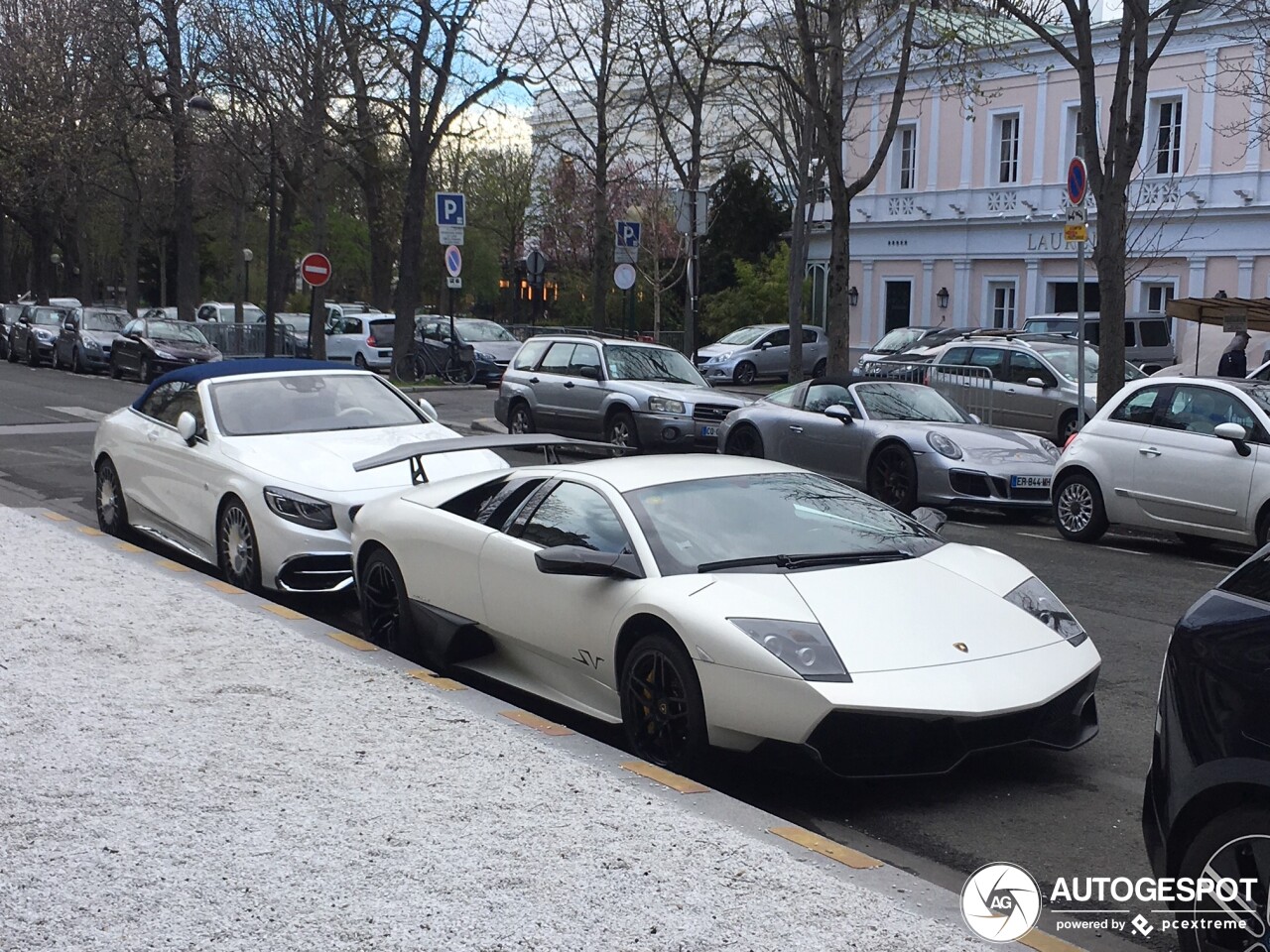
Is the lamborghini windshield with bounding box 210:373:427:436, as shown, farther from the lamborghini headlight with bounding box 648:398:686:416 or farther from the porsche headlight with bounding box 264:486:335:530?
the lamborghini headlight with bounding box 648:398:686:416

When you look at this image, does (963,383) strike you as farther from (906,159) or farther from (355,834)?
(906,159)

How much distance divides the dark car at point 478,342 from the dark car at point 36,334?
8803 mm

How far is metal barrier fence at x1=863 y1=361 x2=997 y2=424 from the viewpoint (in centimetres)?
2139

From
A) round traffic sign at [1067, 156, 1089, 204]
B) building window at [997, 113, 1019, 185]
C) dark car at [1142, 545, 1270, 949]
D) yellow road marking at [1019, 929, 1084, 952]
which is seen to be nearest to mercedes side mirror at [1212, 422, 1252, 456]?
round traffic sign at [1067, 156, 1089, 204]

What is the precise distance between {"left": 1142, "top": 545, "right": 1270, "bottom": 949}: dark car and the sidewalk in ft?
2.08

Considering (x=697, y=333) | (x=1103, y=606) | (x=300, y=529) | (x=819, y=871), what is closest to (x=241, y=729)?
(x=819, y=871)

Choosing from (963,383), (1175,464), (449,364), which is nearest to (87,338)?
(449,364)

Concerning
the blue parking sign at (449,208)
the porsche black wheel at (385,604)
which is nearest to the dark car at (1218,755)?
the porsche black wheel at (385,604)

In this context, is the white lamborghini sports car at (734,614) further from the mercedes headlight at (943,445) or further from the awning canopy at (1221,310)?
the awning canopy at (1221,310)

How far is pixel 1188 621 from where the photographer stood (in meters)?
4.04

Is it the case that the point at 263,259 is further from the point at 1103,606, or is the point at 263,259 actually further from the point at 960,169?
the point at 1103,606

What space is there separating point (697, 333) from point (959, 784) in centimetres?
4318

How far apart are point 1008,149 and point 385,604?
36.2 m

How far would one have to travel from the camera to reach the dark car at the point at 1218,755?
11.9ft
